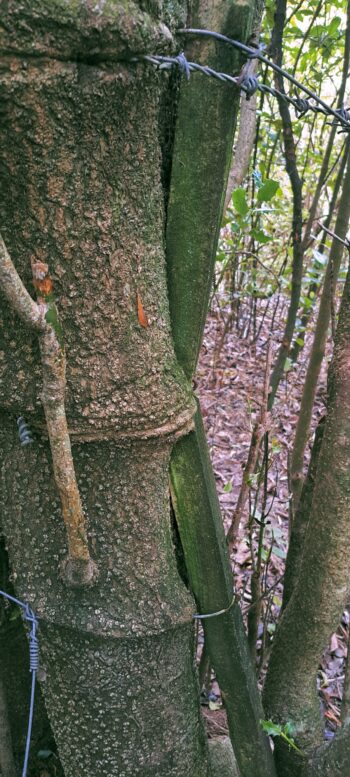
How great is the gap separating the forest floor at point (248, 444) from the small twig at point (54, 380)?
0.76 meters

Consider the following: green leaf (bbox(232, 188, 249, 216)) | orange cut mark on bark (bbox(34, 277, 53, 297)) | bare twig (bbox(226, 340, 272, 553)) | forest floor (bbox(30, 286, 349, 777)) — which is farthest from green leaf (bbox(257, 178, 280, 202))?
orange cut mark on bark (bbox(34, 277, 53, 297))

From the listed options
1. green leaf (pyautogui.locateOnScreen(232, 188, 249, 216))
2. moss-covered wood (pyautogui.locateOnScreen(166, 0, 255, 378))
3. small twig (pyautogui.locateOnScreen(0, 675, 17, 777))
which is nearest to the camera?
moss-covered wood (pyautogui.locateOnScreen(166, 0, 255, 378))

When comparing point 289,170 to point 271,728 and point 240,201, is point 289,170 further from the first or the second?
point 271,728

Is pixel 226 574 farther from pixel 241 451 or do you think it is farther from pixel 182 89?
pixel 241 451

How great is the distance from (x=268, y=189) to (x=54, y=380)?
79cm

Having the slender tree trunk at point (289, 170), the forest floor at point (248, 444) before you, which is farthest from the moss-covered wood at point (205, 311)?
the slender tree trunk at point (289, 170)

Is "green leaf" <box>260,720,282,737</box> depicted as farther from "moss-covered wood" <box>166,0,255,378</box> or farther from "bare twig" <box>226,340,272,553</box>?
"moss-covered wood" <box>166,0,255,378</box>

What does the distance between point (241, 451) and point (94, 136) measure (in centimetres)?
266

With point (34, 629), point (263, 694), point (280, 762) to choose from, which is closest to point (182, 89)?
point (34, 629)

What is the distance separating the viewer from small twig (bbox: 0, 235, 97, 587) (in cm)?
60

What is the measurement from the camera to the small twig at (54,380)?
60cm

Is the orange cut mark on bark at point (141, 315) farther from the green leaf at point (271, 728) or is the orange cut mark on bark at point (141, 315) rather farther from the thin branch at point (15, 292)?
the green leaf at point (271, 728)

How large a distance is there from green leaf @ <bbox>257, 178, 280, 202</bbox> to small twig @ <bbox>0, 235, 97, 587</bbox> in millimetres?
734

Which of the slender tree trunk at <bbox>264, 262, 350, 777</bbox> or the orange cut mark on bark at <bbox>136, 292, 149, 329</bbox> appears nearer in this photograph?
the orange cut mark on bark at <bbox>136, 292, 149, 329</bbox>
